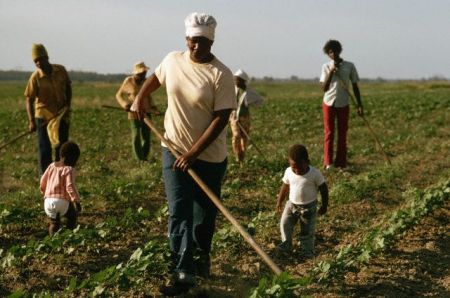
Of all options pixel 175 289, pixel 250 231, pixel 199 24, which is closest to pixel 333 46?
pixel 250 231

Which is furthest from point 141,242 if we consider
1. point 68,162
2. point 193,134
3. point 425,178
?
point 425,178

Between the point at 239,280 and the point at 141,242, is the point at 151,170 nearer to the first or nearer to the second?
the point at 141,242

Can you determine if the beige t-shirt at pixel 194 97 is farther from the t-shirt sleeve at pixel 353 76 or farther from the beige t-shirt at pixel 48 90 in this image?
the t-shirt sleeve at pixel 353 76

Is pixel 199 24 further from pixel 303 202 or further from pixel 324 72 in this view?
pixel 324 72

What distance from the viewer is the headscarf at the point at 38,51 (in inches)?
333

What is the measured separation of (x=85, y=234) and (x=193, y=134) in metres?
2.06

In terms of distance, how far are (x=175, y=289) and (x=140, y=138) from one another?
23.9 feet

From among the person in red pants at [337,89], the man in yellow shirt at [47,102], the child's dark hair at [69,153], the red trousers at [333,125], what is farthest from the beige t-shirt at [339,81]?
the child's dark hair at [69,153]

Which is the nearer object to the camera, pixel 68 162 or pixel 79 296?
pixel 79 296

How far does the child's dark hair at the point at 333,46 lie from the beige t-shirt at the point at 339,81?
0.93ft

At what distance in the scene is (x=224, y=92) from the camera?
195 inches

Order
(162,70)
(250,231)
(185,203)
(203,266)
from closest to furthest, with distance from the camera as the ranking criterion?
1. (185,203)
2. (162,70)
3. (203,266)
4. (250,231)

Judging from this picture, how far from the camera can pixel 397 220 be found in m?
6.76

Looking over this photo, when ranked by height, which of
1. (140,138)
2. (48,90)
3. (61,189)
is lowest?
(140,138)
